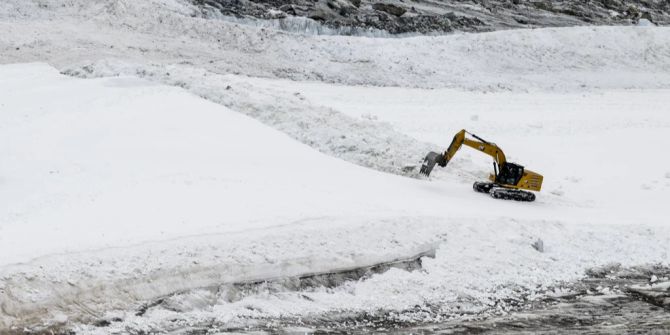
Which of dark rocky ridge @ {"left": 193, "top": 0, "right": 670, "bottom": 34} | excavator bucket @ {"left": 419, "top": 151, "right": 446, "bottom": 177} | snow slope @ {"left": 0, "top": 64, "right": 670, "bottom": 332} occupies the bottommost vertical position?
snow slope @ {"left": 0, "top": 64, "right": 670, "bottom": 332}

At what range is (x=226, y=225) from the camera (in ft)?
42.8

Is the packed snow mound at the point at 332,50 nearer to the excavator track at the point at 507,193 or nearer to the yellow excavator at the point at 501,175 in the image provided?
the yellow excavator at the point at 501,175

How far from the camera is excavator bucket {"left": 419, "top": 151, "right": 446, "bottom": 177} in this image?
Result: 17.8 m

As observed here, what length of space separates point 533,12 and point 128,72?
24526mm

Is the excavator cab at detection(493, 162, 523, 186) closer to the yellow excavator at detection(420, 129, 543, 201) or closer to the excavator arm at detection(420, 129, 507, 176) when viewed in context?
the yellow excavator at detection(420, 129, 543, 201)

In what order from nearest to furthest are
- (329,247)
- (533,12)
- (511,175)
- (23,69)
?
1. (329,247)
2. (511,175)
3. (23,69)
4. (533,12)

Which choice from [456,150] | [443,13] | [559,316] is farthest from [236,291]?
[443,13]

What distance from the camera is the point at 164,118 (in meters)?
18.1

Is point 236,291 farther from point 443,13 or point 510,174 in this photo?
point 443,13

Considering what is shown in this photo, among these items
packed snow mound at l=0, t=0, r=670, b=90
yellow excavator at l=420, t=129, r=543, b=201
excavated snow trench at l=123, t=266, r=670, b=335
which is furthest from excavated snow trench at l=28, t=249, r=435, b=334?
packed snow mound at l=0, t=0, r=670, b=90

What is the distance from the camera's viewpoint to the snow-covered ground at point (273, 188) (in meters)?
11.6

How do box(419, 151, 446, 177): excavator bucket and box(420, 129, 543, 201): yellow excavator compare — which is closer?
box(420, 129, 543, 201): yellow excavator

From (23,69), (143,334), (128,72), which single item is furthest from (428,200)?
(23,69)

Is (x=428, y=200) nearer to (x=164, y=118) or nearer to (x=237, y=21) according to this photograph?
(x=164, y=118)
